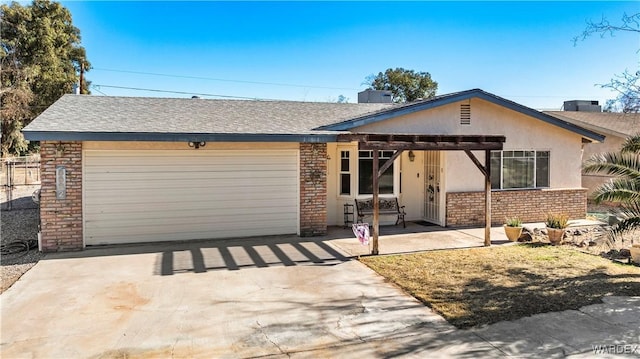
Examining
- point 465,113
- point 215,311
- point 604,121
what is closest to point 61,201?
point 215,311

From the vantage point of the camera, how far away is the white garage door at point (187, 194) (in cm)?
935

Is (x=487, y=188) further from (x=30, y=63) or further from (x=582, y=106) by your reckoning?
(x=30, y=63)

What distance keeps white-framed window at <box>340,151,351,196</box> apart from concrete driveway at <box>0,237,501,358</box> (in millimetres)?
3615

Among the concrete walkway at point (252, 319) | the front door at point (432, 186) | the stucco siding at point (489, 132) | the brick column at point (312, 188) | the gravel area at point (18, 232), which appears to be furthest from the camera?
the front door at point (432, 186)

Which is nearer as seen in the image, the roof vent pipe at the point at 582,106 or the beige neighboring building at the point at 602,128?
the beige neighboring building at the point at 602,128

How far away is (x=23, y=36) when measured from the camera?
30391 millimetres

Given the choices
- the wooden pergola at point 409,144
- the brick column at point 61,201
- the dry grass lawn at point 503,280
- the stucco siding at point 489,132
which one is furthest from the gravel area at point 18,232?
the stucco siding at point 489,132

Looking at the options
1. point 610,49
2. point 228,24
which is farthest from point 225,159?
point 228,24

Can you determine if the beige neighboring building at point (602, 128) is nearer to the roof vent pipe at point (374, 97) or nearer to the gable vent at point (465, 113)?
the roof vent pipe at point (374, 97)

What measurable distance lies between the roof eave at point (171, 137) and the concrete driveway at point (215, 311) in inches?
91.9

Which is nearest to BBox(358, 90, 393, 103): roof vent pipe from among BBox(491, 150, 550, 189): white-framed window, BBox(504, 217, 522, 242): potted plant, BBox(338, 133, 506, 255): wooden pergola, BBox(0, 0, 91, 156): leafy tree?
BBox(491, 150, 550, 189): white-framed window

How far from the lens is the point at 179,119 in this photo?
10188 mm

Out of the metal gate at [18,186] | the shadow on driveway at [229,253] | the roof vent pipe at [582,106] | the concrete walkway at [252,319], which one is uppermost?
the roof vent pipe at [582,106]

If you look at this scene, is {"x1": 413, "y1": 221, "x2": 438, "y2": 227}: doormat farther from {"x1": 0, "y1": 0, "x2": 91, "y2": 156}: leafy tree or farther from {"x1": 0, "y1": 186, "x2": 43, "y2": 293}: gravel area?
{"x1": 0, "y1": 0, "x2": 91, "y2": 156}: leafy tree
